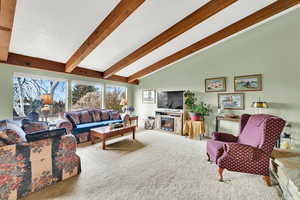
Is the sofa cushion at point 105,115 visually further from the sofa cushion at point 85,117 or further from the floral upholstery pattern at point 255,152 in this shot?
the floral upholstery pattern at point 255,152

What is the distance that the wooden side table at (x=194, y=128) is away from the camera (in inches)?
155

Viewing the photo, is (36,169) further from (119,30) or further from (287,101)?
(287,101)

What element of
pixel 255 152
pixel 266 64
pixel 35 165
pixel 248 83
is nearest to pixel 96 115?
pixel 35 165

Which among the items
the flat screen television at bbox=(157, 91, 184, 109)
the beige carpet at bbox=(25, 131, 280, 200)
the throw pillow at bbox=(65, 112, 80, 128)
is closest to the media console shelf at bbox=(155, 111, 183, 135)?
the flat screen television at bbox=(157, 91, 184, 109)

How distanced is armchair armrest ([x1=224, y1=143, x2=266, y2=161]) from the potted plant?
219cm

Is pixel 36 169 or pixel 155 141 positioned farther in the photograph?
pixel 155 141

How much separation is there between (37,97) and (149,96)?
3924mm

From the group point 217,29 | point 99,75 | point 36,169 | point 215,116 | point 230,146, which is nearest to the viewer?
point 36,169

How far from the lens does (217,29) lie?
3.42m

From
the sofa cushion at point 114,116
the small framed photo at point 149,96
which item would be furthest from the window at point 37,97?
the small framed photo at point 149,96

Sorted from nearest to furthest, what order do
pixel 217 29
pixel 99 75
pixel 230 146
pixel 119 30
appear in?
pixel 230 146 < pixel 119 30 < pixel 217 29 < pixel 99 75

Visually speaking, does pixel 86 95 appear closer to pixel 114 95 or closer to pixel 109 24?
pixel 114 95

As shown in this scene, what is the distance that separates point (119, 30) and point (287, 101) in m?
4.49

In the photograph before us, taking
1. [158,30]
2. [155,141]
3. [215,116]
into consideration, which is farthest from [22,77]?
[215,116]
